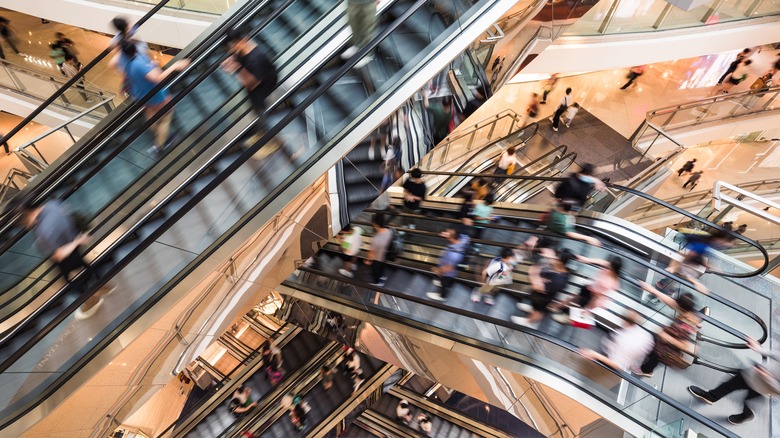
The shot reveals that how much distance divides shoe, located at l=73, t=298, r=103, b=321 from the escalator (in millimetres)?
54

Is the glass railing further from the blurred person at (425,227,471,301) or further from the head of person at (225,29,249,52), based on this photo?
the head of person at (225,29,249,52)

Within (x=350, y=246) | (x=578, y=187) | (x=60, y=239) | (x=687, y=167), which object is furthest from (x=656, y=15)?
(x=60, y=239)

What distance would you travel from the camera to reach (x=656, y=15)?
9.99m

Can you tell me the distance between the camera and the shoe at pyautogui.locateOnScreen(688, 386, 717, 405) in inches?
198

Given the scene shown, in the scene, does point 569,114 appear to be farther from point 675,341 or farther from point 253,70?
point 253,70

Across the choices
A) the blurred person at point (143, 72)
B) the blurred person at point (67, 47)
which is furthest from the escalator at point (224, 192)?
the blurred person at point (67, 47)

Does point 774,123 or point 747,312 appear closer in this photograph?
point 747,312

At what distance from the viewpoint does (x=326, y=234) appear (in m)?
5.41

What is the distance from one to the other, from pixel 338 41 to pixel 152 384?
383 centimetres

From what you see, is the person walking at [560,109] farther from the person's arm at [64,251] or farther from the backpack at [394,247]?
the person's arm at [64,251]

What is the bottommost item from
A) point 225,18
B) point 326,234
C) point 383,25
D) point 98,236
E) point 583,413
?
point 583,413

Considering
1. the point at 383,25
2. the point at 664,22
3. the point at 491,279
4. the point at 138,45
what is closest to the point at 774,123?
the point at 664,22

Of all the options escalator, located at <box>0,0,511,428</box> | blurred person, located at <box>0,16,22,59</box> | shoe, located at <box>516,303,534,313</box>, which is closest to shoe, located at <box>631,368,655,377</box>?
shoe, located at <box>516,303,534,313</box>

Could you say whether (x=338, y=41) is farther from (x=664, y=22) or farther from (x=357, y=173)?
(x=664, y=22)
